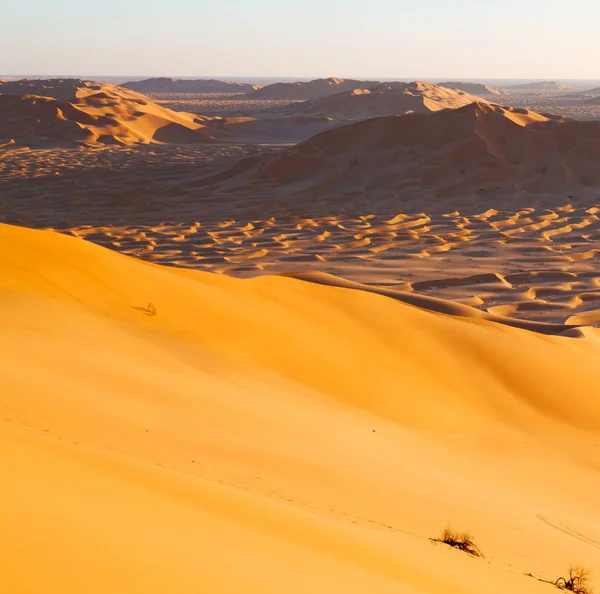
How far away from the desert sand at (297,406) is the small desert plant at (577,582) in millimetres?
97

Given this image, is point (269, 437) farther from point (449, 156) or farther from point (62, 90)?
point (62, 90)

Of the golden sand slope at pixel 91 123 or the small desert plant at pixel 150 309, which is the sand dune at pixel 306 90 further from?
the small desert plant at pixel 150 309

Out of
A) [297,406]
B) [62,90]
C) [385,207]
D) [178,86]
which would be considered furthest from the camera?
[178,86]

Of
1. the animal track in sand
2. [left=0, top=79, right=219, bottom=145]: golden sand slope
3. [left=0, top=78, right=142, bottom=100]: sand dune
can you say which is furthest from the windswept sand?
[left=0, top=78, right=142, bottom=100]: sand dune

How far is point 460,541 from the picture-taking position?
3.53m

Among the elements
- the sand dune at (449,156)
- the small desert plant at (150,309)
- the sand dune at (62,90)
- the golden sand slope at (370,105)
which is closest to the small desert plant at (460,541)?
the small desert plant at (150,309)

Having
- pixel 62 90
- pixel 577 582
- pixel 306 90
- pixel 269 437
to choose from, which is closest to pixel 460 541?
pixel 577 582

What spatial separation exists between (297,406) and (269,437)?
2.95 feet

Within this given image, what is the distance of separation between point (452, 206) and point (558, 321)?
25.4 ft

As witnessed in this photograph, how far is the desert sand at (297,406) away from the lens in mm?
2566

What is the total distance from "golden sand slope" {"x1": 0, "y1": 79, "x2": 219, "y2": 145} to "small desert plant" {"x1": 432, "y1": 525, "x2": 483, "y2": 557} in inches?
1080

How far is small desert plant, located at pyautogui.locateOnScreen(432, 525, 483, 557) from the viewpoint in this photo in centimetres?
346

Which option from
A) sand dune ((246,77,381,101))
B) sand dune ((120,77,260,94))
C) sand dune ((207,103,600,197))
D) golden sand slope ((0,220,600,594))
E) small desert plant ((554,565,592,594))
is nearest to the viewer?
golden sand slope ((0,220,600,594))

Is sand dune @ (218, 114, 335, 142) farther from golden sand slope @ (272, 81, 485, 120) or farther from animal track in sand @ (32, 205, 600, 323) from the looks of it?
animal track in sand @ (32, 205, 600, 323)
